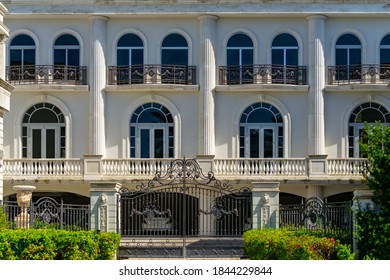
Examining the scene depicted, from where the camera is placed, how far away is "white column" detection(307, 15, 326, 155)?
42.9 metres

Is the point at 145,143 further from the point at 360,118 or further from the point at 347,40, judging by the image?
the point at 347,40

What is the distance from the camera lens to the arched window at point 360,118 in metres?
43.3

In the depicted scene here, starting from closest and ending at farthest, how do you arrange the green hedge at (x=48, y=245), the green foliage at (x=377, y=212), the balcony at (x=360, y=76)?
the green hedge at (x=48, y=245)
the green foliage at (x=377, y=212)
the balcony at (x=360, y=76)

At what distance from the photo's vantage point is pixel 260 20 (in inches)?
1721

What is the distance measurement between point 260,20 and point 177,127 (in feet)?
19.5

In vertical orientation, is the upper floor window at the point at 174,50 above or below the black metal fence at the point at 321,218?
above

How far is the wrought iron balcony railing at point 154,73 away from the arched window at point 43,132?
2.92 m

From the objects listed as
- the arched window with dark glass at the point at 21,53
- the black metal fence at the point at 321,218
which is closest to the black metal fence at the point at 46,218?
the black metal fence at the point at 321,218

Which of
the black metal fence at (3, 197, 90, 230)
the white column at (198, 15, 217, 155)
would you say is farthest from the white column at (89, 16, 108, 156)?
the black metal fence at (3, 197, 90, 230)

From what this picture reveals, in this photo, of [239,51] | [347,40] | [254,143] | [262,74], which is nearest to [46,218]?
[254,143]

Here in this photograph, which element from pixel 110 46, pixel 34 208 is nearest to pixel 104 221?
pixel 34 208

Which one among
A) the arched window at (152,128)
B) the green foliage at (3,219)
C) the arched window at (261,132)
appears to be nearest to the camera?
the green foliage at (3,219)

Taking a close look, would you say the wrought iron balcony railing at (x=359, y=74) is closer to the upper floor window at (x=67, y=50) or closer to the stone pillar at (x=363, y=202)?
the upper floor window at (x=67, y=50)
